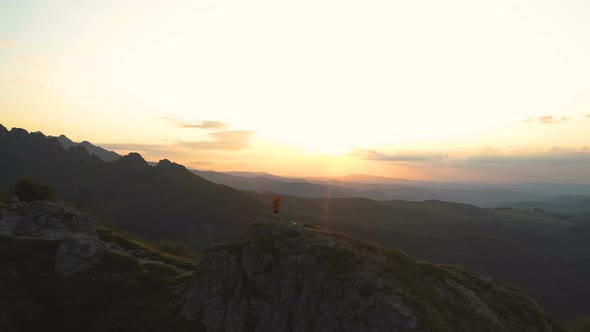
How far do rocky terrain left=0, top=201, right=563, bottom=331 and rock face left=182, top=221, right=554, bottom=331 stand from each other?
0.33ft

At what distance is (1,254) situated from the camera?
1890 inches

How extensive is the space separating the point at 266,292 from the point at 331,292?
6918 millimetres

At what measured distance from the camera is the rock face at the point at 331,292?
91.2 ft

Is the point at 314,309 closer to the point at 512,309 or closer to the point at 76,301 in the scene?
the point at 512,309

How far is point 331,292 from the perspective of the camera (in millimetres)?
29953

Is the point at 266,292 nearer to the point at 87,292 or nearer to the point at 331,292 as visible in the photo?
the point at 331,292

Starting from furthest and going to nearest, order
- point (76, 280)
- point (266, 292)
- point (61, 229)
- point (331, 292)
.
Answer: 1. point (61, 229)
2. point (76, 280)
3. point (266, 292)
4. point (331, 292)

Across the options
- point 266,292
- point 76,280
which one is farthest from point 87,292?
point 266,292

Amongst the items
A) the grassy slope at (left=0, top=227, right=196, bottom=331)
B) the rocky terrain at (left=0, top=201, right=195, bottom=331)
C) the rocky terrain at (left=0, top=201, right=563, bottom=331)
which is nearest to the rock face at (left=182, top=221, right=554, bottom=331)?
the rocky terrain at (left=0, top=201, right=563, bottom=331)

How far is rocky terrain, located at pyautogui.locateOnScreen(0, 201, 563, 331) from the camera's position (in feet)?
94.3

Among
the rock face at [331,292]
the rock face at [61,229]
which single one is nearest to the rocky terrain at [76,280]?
the rock face at [61,229]

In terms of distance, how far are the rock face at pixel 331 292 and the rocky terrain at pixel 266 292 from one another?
10cm

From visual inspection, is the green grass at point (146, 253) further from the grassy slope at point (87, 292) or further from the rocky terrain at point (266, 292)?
the rocky terrain at point (266, 292)

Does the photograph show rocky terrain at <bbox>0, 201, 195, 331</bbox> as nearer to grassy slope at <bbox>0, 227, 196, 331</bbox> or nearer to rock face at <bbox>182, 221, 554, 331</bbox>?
grassy slope at <bbox>0, 227, 196, 331</bbox>
